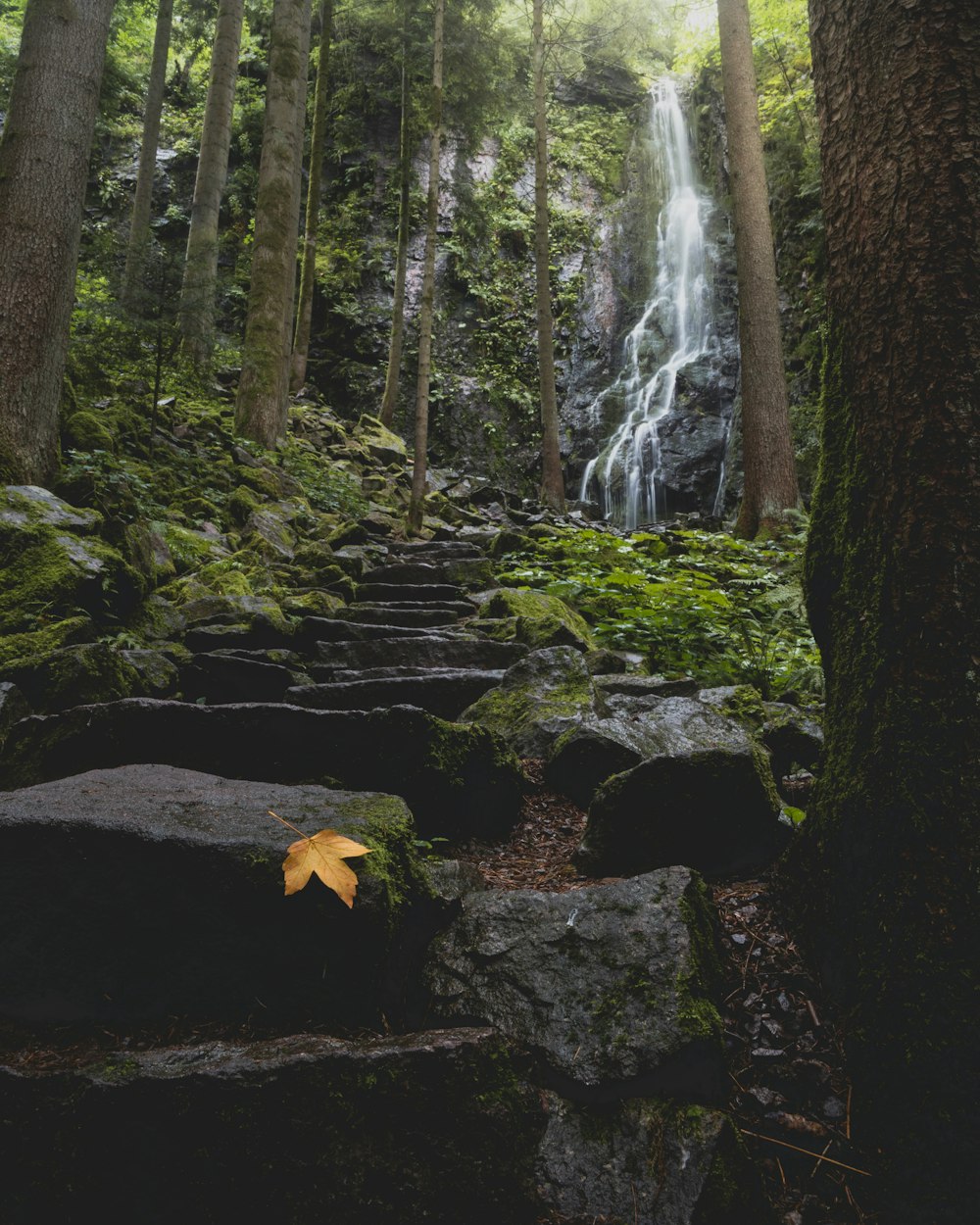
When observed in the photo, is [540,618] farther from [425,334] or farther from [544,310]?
[544,310]

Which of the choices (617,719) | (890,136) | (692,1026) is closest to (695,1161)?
(692,1026)

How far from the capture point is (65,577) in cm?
367

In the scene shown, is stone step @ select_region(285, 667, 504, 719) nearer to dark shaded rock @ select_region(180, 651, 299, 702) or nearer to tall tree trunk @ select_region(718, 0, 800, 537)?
dark shaded rock @ select_region(180, 651, 299, 702)

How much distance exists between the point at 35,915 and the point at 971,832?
197 cm

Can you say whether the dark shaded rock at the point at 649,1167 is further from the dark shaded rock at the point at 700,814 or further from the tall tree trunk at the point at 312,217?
the tall tree trunk at the point at 312,217

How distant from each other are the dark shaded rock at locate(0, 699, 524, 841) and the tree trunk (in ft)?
3.91

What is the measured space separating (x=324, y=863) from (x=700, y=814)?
1.22 m

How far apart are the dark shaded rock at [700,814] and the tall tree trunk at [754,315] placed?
21.9ft

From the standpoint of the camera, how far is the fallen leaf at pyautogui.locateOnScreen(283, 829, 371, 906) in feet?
5.13

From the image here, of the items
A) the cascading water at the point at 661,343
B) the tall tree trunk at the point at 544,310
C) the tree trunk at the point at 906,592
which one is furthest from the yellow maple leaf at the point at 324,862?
the cascading water at the point at 661,343

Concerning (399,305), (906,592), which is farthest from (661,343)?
(906,592)

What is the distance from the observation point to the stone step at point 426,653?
436 centimetres

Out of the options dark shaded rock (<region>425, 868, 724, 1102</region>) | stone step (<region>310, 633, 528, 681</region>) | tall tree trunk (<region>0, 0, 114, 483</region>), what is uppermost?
tall tree trunk (<region>0, 0, 114, 483</region>)

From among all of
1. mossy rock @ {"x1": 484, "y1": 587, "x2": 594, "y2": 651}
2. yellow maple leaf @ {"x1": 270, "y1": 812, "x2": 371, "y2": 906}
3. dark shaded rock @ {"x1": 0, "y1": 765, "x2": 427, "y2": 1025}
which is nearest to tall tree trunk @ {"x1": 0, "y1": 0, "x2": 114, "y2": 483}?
mossy rock @ {"x1": 484, "y1": 587, "x2": 594, "y2": 651}
